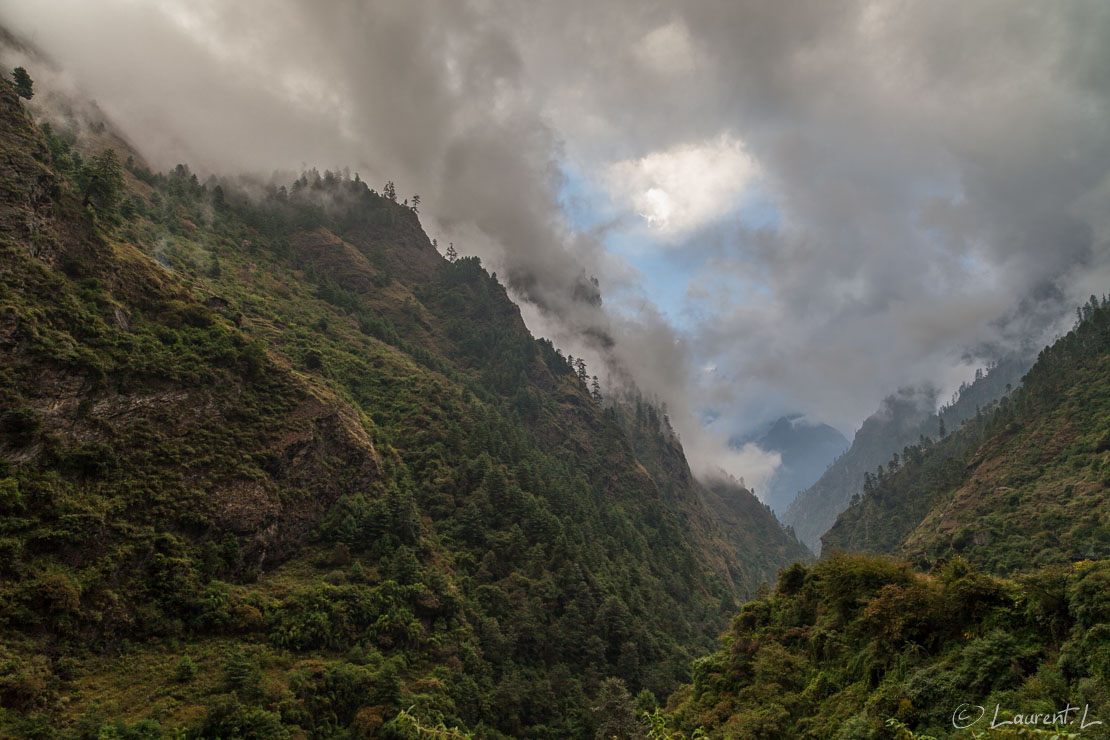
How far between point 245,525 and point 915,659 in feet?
177

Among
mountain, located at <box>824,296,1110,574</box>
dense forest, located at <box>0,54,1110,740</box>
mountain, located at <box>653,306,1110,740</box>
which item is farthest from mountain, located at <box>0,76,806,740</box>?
mountain, located at <box>824,296,1110,574</box>

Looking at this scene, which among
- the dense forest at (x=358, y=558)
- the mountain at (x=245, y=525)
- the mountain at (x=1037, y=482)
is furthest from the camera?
the mountain at (x=1037, y=482)

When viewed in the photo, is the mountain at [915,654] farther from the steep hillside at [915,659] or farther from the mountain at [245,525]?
the mountain at [245,525]

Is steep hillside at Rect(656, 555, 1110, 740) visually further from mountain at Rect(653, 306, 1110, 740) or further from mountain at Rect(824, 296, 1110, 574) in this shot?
mountain at Rect(824, 296, 1110, 574)

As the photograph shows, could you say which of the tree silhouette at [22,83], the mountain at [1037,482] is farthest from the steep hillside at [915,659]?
the tree silhouette at [22,83]

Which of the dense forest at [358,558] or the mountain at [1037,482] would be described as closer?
the dense forest at [358,558]

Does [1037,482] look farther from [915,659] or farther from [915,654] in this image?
[915,659]

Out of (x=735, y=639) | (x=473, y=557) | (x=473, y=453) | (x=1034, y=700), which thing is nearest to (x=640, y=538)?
(x=473, y=453)

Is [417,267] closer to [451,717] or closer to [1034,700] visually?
[451,717]

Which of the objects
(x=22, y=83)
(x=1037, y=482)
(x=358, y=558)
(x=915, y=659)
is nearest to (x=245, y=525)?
(x=358, y=558)

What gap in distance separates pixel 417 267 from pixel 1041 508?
168 m

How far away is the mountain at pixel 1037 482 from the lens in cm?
7081

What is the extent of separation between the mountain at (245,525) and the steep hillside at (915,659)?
1741 cm

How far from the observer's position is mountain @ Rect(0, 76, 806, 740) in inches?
1409
